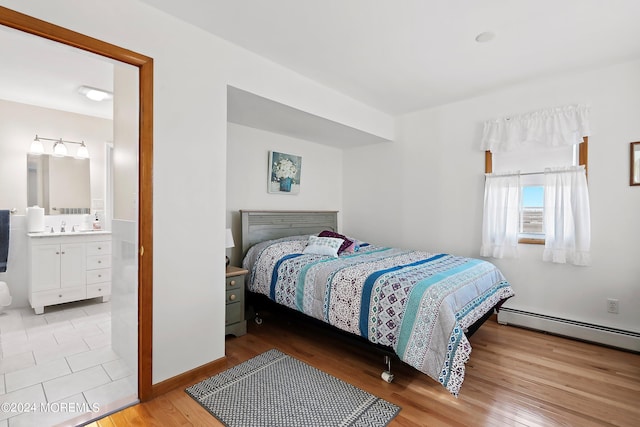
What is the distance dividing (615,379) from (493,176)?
2.04 metres

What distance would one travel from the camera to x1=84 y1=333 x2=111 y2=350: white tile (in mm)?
2836

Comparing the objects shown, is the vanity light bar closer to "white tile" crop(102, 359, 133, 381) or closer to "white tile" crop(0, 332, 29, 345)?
"white tile" crop(0, 332, 29, 345)

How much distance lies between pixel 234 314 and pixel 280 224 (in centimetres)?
137

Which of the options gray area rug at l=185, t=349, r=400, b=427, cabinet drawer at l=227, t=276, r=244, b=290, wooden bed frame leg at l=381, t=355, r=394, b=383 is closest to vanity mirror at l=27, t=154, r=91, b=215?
cabinet drawer at l=227, t=276, r=244, b=290

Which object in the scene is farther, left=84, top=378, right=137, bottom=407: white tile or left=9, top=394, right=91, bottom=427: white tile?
left=84, top=378, right=137, bottom=407: white tile

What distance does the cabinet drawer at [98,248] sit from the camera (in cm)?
395

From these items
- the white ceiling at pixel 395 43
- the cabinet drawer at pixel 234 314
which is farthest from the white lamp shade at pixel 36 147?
the cabinet drawer at pixel 234 314

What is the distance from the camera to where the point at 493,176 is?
139 inches

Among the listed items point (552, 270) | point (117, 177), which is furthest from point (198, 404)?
point (552, 270)

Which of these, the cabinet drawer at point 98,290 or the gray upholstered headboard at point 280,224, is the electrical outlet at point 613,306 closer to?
the gray upholstered headboard at point 280,224

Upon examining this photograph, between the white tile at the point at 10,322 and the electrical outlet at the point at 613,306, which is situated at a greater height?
the electrical outlet at the point at 613,306

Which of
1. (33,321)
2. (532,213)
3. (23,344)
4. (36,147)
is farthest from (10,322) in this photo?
(532,213)

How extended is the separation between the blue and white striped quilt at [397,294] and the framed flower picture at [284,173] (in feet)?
3.24

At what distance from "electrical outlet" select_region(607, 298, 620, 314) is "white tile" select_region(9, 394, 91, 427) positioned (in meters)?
4.24
